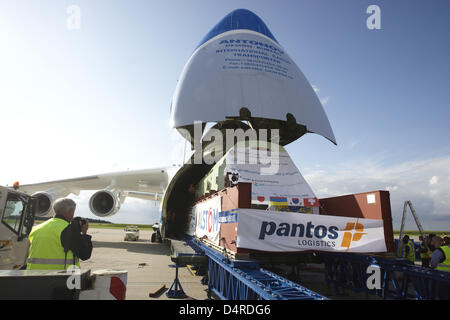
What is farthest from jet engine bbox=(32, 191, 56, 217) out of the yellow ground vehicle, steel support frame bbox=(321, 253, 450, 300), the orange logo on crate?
the orange logo on crate

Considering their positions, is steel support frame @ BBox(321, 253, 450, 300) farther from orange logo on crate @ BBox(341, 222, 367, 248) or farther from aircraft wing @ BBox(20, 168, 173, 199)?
aircraft wing @ BBox(20, 168, 173, 199)

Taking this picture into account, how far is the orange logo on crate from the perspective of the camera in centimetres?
587

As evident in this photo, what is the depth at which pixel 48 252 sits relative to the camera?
3332 millimetres

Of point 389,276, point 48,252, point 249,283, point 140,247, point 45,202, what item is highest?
point 48,252

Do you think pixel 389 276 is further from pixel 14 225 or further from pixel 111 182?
pixel 111 182

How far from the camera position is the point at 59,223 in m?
3.46

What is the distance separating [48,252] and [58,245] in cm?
14

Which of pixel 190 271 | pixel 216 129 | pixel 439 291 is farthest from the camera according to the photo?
pixel 216 129

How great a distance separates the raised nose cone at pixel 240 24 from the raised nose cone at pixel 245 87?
0.31 ft

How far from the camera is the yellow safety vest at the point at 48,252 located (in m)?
3.32

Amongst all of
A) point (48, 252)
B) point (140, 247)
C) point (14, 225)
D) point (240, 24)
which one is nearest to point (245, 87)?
point (240, 24)

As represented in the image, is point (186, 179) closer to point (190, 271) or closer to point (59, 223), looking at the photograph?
point (190, 271)
